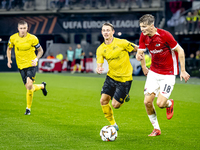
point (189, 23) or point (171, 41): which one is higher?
point (171, 41)

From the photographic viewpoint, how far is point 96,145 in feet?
18.1

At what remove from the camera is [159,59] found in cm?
603

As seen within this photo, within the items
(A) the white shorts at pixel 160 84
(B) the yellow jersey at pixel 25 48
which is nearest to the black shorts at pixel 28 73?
(B) the yellow jersey at pixel 25 48

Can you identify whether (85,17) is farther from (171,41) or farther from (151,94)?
(171,41)

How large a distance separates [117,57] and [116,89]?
59 centimetres

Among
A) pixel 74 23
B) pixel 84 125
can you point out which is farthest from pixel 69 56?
pixel 84 125

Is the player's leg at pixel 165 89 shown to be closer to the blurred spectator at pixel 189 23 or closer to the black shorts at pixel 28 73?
the black shorts at pixel 28 73

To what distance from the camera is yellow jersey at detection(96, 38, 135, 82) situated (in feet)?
21.1

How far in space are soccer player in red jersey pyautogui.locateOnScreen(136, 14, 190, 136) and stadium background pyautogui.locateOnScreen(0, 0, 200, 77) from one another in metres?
20.7

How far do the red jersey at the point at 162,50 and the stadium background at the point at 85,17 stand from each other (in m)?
20.7

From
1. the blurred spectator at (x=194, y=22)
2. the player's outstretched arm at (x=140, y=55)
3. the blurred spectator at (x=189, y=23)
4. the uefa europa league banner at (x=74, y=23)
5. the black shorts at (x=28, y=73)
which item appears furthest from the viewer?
the uefa europa league banner at (x=74, y=23)

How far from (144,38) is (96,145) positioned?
198 cm

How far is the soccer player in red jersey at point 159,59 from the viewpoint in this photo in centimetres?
577

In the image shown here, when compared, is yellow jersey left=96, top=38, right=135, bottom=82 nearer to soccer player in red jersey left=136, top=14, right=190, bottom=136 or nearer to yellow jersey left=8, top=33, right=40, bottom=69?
soccer player in red jersey left=136, top=14, right=190, bottom=136
